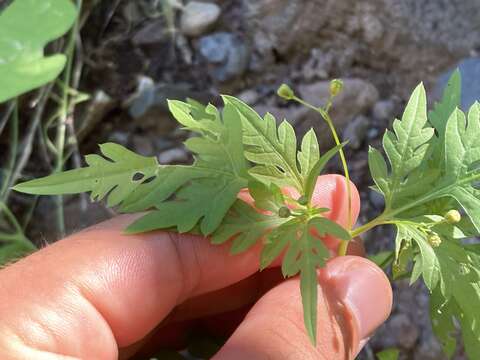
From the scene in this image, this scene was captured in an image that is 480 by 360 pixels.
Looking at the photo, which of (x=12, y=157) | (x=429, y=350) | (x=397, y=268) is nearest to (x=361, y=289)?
(x=397, y=268)

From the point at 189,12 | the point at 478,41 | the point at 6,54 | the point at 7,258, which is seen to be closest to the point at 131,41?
the point at 189,12

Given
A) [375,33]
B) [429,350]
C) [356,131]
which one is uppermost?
[375,33]

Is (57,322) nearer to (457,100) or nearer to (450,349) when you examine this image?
(450,349)

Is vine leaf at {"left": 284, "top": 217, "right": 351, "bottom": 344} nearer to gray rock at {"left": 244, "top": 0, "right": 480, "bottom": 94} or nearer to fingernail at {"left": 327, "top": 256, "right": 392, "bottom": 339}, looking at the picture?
fingernail at {"left": 327, "top": 256, "right": 392, "bottom": 339}

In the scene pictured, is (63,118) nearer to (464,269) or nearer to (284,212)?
(284,212)

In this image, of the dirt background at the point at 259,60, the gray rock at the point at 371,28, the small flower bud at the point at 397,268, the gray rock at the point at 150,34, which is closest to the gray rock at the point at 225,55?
the dirt background at the point at 259,60

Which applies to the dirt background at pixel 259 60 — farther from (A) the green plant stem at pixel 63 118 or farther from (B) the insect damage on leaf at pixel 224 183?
(B) the insect damage on leaf at pixel 224 183
